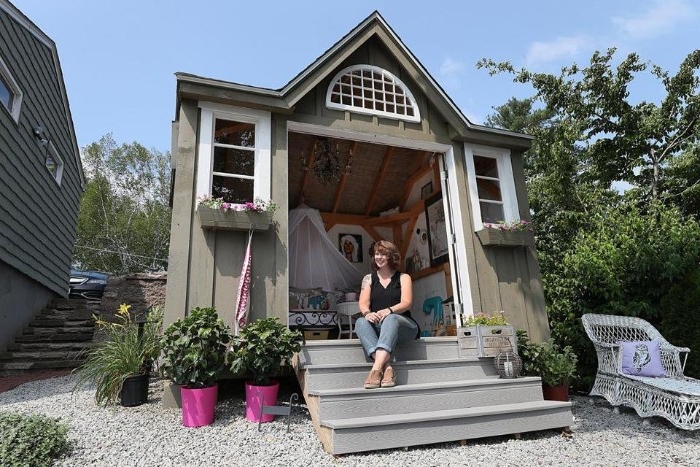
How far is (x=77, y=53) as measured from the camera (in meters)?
8.80

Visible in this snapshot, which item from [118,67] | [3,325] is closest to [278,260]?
[3,325]

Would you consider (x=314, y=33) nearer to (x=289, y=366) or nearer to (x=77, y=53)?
(x=289, y=366)

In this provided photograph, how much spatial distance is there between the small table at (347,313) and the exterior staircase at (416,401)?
97.9 inches

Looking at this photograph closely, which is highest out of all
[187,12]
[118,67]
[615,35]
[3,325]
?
[615,35]

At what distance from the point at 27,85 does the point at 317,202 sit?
547 cm

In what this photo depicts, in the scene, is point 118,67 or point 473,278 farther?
point 118,67

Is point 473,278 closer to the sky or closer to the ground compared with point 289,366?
closer to the sky

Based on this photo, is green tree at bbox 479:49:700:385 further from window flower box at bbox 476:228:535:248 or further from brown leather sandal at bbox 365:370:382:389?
brown leather sandal at bbox 365:370:382:389

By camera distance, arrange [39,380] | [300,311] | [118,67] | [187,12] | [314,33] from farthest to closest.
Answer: [118,67]
[300,311]
[314,33]
[39,380]
[187,12]

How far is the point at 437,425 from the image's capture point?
296cm

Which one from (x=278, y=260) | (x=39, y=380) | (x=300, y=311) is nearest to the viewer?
(x=278, y=260)

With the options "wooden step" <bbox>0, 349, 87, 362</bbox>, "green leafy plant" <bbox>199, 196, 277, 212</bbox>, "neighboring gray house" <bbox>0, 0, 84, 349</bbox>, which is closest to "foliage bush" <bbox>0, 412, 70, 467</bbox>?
"green leafy plant" <bbox>199, 196, 277, 212</bbox>

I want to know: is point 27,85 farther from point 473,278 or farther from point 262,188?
point 473,278

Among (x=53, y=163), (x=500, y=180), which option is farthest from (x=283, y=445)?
(x=53, y=163)
